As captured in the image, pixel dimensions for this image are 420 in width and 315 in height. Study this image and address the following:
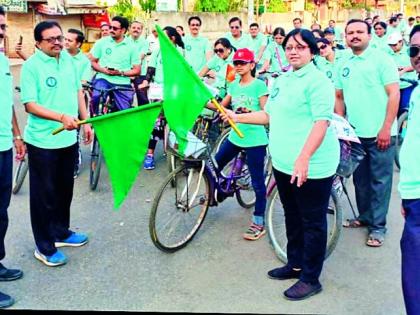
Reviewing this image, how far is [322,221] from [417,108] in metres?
1.13

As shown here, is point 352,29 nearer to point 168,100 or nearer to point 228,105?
point 228,105

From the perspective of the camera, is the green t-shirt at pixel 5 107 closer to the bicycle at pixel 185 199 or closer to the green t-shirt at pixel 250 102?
the bicycle at pixel 185 199

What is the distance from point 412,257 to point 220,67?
520 centimetres

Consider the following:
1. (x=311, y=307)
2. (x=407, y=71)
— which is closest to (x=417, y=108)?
(x=311, y=307)

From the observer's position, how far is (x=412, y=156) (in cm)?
288

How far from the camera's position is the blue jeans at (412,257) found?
2828 mm

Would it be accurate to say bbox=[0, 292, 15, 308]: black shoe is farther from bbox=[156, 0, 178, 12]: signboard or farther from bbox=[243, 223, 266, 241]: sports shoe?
bbox=[156, 0, 178, 12]: signboard

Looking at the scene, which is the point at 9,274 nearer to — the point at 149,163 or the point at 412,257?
the point at 412,257

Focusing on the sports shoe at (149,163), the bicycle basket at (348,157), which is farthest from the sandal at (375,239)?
the sports shoe at (149,163)

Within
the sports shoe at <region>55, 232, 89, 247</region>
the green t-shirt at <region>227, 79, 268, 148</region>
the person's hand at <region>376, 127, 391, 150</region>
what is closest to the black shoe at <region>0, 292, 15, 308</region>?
the sports shoe at <region>55, 232, 89, 247</region>

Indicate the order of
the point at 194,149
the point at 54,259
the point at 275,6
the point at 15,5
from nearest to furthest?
1. the point at 54,259
2. the point at 194,149
3. the point at 15,5
4. the point at 275,6

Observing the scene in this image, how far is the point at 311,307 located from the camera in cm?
368

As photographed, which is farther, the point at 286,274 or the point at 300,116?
the point at 286,274

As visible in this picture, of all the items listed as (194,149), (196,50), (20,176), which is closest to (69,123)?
(194,149)
